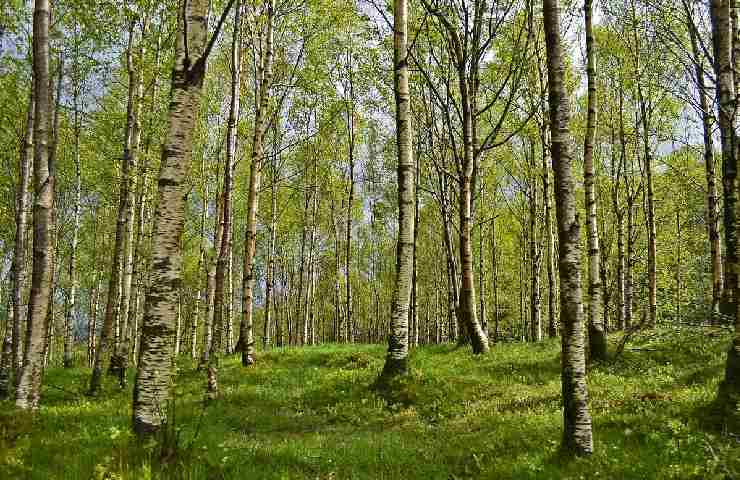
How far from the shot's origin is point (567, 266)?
6289 millimetres

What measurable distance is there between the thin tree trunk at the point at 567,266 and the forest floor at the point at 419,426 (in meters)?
0.42

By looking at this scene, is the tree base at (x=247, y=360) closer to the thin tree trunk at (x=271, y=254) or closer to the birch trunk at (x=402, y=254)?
the birch trunk at (x=402, y=254)

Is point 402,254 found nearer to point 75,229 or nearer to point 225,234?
point 225,234

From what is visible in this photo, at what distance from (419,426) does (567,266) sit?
4732 mm

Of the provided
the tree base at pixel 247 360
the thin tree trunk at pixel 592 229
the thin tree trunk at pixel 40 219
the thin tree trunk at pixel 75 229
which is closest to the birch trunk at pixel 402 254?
the thin tree trunk at pixel 592 229

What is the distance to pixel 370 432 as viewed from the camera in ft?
29.8

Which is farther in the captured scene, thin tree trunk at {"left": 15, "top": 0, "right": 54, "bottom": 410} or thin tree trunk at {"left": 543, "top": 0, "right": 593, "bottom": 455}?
thin tree trunk at {"left": 15, "top": 0, "right": 54, "bottom": 410}

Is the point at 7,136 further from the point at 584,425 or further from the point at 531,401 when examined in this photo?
the point at 584,425

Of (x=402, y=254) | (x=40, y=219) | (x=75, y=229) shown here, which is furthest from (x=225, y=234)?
(x=75, y=229)

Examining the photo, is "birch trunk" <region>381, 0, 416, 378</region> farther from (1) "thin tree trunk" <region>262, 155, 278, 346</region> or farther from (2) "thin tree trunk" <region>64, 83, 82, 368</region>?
(1) "thin tree trunk" <region>262, 155, 278, 346</region>

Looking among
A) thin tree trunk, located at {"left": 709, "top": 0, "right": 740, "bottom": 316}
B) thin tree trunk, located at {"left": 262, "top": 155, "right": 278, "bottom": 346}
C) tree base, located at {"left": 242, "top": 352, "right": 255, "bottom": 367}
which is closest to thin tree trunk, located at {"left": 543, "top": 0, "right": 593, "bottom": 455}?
thin tree trunk, located at {"left": 709, "top": 0, "right": 740, "bottom": 316}

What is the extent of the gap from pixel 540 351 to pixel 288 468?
10.9 m

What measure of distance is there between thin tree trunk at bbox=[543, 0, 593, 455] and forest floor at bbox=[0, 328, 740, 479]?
42cm

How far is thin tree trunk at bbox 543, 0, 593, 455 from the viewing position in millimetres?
6176
